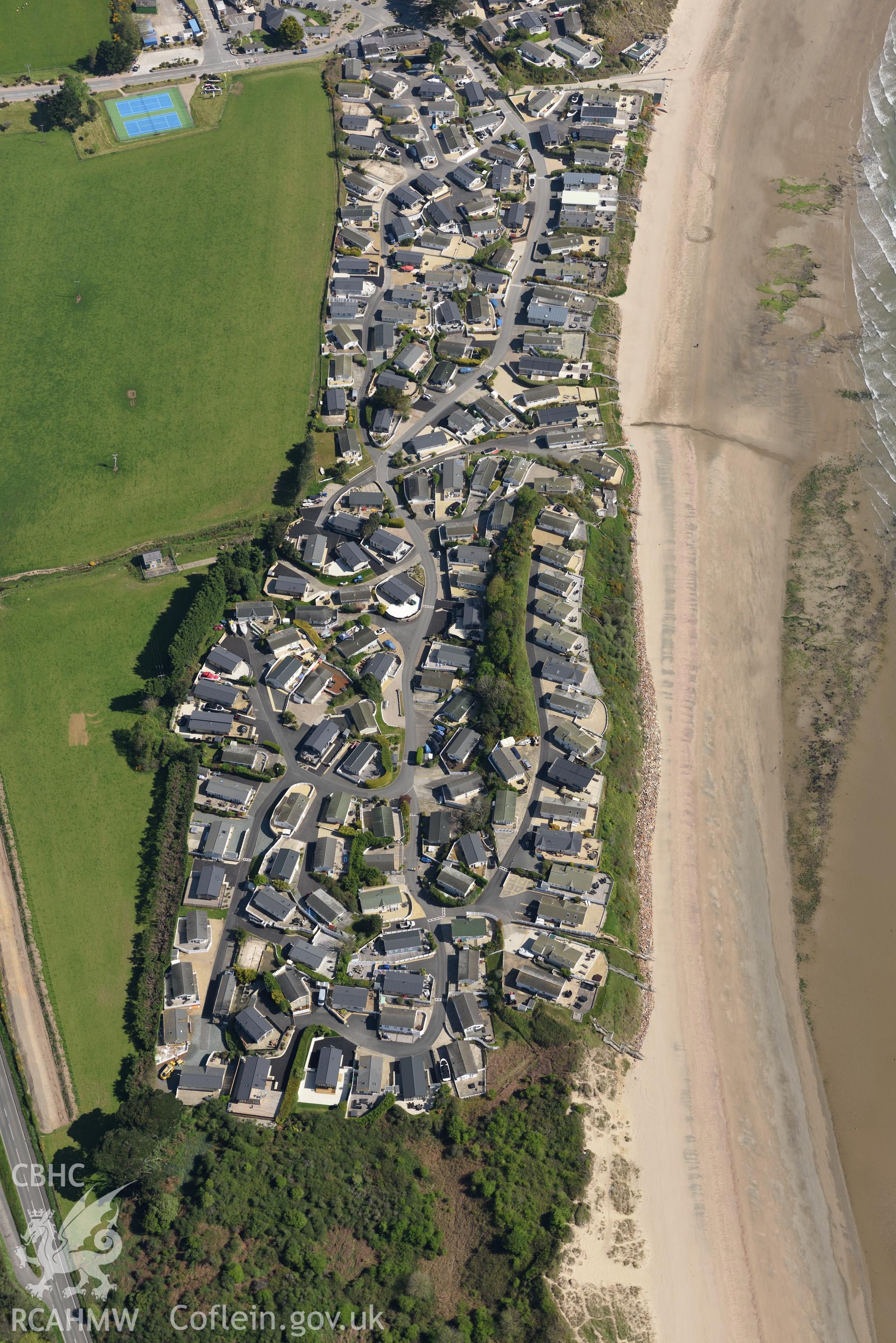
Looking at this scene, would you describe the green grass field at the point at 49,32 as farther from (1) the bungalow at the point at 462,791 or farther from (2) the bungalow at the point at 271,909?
(2) the bungalow at the point at 271,909

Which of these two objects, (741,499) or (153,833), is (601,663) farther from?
(153,833)

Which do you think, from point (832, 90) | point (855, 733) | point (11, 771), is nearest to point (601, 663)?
point (855, 733)

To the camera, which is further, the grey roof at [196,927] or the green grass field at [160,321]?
the green grass field at [160,321]

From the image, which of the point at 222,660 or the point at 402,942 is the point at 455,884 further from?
the point at 222,660

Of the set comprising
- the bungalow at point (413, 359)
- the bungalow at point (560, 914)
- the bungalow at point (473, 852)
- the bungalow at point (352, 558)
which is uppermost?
the bungalow at point (413, 359)

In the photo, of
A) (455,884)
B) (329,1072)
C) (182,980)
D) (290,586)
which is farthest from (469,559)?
(329,1072)

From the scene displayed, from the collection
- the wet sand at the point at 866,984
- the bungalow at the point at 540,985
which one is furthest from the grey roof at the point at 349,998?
the wet sand at the point at 866,984
